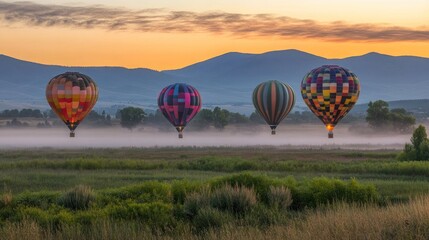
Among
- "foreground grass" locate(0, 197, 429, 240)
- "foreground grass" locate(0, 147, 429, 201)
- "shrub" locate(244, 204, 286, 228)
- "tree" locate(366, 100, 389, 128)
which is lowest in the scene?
"foreground grass" locate(0, 147, 429, 201)

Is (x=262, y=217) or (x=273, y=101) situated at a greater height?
(x=273, y=101)

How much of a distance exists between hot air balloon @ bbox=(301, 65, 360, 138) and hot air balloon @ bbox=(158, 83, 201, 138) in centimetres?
1445

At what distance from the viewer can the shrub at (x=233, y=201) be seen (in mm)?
24453

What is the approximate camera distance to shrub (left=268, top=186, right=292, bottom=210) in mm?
26016

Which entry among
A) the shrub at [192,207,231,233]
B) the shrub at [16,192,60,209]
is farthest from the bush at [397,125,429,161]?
the shrub at [192,207,231,233]

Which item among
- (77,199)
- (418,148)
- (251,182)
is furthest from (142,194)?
(418,148)

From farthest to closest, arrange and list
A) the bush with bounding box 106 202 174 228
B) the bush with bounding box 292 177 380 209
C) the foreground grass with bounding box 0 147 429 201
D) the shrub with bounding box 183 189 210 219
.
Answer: the foreground grass with bounding box 0 147 429 201 < the bush with bounding box 292 177 380 209 < the shrub with bounding box 183 189 210 219 < the bush with bounding box 106 202 174 228

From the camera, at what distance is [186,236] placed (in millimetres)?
18578

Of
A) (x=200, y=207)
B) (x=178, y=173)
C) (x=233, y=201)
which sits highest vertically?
(x=233, y=201)

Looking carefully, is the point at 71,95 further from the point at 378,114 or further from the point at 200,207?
the point at 378,114

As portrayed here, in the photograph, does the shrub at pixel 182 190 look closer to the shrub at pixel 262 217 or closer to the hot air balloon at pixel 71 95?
the shrub at pixel 262 217

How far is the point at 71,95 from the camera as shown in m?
79.0

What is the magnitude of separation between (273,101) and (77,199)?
2551 inches

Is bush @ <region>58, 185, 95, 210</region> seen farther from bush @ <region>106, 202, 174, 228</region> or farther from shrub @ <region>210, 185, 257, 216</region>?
shrub @ <region>210, 185, 257, 216</region>
